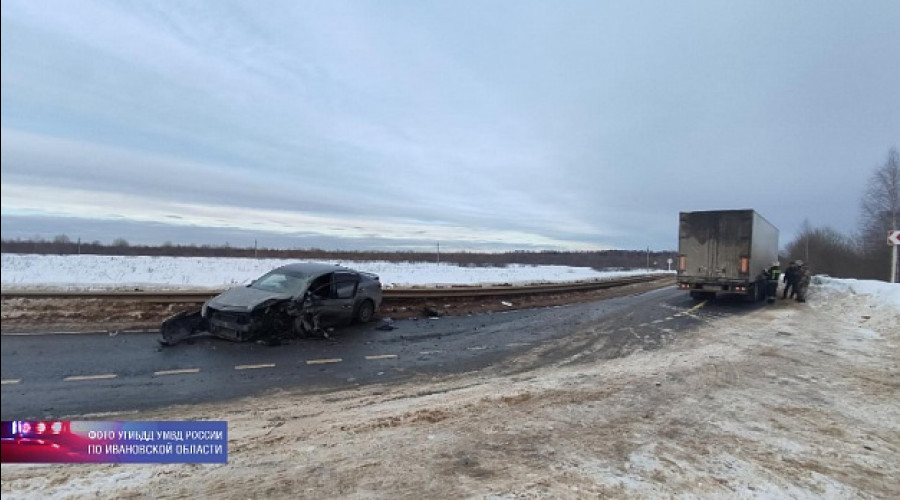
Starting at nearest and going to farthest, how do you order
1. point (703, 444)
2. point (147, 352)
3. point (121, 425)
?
1. point (121, 425)
2. point (703, 444)
3. point (147, 352)

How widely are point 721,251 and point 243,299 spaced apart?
57.8ft

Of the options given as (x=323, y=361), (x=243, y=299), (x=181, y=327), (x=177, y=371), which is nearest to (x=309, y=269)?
(x=243, y=299)

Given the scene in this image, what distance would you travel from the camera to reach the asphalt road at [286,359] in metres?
5.90

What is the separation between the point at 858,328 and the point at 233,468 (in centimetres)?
1598

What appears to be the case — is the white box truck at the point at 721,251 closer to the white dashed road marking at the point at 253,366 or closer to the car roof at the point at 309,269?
the car roof at the point at 309,269

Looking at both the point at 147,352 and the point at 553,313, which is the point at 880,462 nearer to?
the point at 147,352

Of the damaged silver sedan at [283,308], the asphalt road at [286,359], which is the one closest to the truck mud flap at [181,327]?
the damaged silver sedan at [283,308]

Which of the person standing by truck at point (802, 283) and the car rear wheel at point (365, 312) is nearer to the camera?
the car rear wheel at point (365, 312)

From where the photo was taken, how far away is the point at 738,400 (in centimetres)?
624

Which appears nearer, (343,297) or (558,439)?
(558,439)

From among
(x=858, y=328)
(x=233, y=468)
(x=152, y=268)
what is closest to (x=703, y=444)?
(x=233, y=468)

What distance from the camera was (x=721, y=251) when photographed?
62.0 feet

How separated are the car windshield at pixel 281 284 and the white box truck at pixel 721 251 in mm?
15945

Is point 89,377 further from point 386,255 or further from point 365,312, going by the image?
point 386,255
